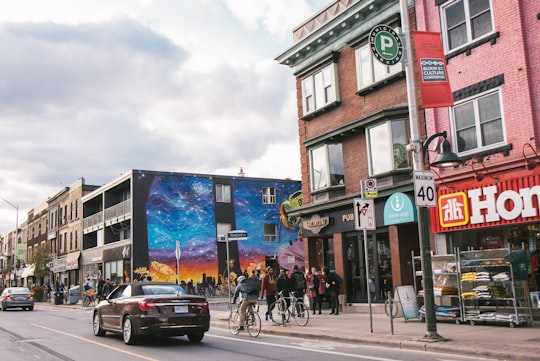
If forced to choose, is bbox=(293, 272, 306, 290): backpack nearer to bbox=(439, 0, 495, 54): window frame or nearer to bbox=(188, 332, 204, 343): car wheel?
bbox=(188, 332, 204, 343): car wheel

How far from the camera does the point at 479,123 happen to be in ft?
53.0

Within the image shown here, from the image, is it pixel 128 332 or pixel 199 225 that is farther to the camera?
pixel 199 225

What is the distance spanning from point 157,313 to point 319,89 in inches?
503

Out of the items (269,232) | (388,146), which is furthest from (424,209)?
(269,232)

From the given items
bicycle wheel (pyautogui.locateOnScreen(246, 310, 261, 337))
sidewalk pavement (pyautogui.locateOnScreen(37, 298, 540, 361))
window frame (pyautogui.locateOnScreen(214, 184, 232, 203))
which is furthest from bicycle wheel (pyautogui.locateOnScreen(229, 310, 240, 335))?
window frame (pyautogui.locateOnScreen(214, 184, 232, 203))

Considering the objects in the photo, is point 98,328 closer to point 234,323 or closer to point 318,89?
point 234,323

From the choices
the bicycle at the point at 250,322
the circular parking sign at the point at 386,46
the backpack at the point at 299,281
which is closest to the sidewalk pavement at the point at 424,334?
the bicycle at the point at 250,322

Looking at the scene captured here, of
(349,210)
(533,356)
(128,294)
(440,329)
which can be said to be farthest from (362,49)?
(533,356)

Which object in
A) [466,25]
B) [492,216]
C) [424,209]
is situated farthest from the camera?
[466,25]

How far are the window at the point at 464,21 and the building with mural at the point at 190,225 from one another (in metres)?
24.9

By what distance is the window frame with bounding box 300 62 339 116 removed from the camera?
21.8m

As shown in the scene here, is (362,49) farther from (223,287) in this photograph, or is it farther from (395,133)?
(223,287)

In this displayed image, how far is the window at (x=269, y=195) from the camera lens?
46.9m

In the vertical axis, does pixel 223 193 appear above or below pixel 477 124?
above
